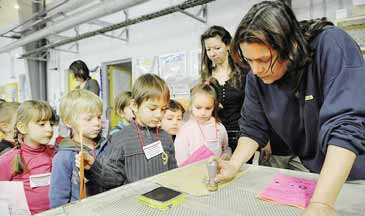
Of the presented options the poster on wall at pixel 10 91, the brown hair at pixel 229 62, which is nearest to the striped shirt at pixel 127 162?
the brown hair at pixel 229 62

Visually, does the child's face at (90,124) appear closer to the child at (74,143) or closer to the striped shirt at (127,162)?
the child at (74,143)

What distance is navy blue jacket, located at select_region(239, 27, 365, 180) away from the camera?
22.0 inches

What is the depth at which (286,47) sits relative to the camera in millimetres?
661

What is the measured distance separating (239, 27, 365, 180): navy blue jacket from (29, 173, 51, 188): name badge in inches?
37.1

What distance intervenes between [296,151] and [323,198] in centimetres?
38

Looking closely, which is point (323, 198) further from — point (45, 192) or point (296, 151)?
point (45, 192)

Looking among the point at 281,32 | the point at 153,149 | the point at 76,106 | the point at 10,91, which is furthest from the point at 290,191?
the point at 10,91

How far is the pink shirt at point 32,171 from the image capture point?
124 cm

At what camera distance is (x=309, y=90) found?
72 cm

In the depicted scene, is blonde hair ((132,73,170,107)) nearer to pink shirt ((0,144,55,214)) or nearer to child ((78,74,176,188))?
child ((78,74,176,188))

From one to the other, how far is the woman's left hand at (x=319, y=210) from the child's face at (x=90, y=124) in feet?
3.10

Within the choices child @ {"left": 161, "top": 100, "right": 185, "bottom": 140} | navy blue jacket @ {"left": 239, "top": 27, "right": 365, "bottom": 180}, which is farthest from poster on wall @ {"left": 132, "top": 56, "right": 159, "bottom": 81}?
navy blue jacket @ {"left": 239, "top": 27, "right": 365, "bottom": 180}

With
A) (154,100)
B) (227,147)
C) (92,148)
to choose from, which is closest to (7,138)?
(92,148)

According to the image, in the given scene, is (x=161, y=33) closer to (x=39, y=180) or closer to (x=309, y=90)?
(x=39, y=180)
